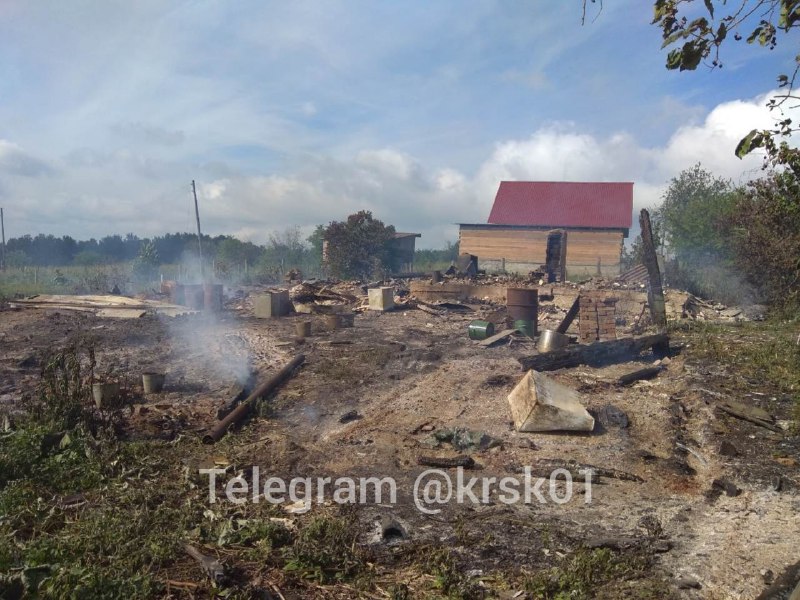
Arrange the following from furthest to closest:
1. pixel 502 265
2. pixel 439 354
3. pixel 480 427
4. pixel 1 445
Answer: pixel 502 265 < pixel 439 354 < pixel 480 427 < pixel 1 445

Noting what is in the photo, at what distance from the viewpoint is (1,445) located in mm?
4895

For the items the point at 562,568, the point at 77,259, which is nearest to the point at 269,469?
the point at 562,568

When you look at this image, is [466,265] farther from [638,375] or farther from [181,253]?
[181,253]

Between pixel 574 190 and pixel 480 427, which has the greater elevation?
pixel 574 190

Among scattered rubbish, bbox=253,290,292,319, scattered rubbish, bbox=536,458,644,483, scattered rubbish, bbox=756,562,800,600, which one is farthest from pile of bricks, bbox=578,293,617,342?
scattered rubbish, bbox=756,562,800,600

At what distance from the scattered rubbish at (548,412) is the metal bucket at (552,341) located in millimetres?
3939

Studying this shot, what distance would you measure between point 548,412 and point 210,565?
13.0 feet

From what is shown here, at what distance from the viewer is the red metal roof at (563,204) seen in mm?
32219

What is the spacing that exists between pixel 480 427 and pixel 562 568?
9.66 feet

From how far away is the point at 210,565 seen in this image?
335cm

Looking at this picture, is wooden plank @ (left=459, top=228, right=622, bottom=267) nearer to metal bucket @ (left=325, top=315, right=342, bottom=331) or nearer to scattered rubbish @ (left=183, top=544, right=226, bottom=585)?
metal bucket @ (left=325, top=315, right=342, bottom=331)

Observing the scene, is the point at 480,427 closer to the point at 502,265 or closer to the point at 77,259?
the point at 502,265

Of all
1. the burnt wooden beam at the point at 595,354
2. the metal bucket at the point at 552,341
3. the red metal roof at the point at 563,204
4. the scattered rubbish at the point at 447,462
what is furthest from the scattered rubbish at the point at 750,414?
the red metal roof at the point at 563,204

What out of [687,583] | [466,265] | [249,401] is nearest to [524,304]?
[249,401]
